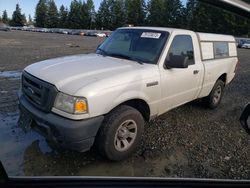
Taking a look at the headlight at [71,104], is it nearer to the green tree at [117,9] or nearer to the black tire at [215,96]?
the green tree at [117,9]

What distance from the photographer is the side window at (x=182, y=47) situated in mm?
4867

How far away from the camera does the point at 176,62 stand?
14.7 feet

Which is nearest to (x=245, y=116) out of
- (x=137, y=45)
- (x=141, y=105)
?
(x=141, y=105)

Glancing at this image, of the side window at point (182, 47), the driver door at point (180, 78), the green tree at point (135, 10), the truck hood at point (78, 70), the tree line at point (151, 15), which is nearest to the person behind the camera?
the tree line at point (151, 15)

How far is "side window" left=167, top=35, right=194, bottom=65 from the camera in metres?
4.87

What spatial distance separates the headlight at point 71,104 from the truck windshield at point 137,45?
1.50 meters

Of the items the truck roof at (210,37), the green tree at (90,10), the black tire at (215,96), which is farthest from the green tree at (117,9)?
the black tire at (215,96)

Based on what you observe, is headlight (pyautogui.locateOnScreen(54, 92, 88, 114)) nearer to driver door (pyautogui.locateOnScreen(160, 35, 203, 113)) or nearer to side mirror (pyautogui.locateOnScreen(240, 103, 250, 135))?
driver door (pyautogui.locateOnScreen(160, 35, 203, 113))

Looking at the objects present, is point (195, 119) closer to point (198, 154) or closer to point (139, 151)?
point (198, 154)

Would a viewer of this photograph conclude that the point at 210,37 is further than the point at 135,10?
Yes

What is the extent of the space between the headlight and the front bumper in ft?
0.37

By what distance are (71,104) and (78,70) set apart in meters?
0.64

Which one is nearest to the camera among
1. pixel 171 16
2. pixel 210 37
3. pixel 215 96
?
pixel 171 16

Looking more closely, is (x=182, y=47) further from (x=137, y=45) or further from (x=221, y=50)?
(x=221, y=50)
